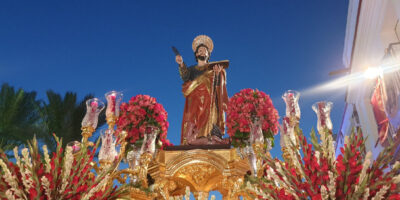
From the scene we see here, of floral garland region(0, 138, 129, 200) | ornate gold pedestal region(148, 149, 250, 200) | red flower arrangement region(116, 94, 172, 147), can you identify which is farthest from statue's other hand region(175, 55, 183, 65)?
floral garland region(0, 138, 129, 200)

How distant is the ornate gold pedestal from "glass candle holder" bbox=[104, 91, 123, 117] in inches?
31.0

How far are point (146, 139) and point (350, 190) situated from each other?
6.90 ft

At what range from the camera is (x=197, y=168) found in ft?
12.7

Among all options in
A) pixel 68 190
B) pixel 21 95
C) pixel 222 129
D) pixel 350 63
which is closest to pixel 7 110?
pixel 21 95

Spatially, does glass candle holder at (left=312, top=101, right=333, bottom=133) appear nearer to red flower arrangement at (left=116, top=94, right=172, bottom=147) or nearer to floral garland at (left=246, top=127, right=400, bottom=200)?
floral garland at (left=246, top=127, right=400, bottom=200)

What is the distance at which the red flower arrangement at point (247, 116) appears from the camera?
4.01 m

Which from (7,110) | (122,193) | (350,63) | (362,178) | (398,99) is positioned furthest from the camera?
(7,110)

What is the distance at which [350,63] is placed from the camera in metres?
11.9

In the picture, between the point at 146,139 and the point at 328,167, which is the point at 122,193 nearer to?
the point at 146,139

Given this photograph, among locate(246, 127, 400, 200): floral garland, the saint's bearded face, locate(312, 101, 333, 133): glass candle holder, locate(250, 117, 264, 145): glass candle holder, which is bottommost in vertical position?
locate(246, 127, 400, 200): floral garland

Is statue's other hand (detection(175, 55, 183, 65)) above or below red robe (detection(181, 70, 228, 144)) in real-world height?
above

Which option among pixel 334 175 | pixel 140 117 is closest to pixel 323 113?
pixel 334 175

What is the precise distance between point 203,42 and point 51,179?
21.0ft

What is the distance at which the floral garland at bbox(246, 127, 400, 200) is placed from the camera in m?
1.85
